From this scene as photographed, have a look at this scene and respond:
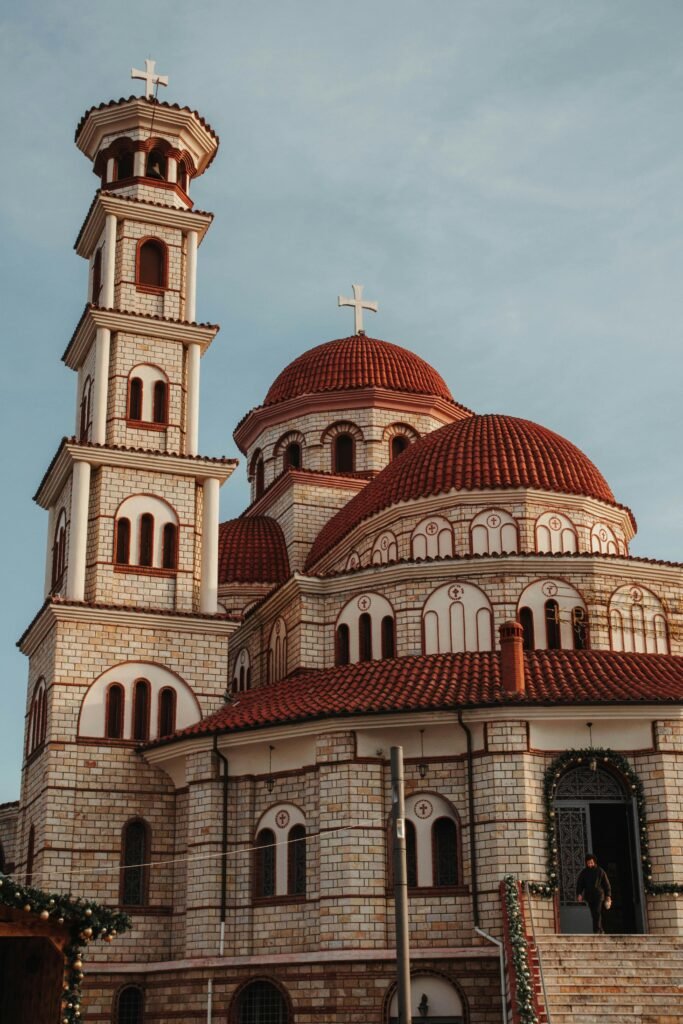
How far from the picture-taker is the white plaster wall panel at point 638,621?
96.8ft

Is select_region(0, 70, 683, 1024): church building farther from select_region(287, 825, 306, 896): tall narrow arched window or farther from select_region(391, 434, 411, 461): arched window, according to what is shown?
select_region(391, 434, 411, 461): arched window

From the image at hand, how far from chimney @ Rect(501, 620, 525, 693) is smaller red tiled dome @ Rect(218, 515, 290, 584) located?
514 inches

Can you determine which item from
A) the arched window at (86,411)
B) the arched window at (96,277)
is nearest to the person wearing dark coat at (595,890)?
the arched window at (86,411)

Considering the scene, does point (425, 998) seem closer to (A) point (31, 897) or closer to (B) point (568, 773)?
(B) point (568, 773)

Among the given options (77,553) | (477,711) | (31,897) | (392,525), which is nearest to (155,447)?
(77,553)

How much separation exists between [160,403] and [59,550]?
14.0 feet

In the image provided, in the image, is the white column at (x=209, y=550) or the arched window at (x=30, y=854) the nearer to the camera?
the arched window at (x=30, y=854)

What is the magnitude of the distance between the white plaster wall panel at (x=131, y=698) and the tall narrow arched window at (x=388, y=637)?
14.3ft

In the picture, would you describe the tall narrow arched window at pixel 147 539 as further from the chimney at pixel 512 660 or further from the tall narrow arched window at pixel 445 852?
the tall narrow arched window at pixel 445 852

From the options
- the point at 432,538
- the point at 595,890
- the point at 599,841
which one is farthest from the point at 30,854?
the point at 595,890

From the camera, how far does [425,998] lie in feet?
A: 76.3

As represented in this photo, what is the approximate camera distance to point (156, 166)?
112 ft

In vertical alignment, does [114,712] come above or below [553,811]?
above

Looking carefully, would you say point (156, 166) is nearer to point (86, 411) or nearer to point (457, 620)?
point (86, 411)
